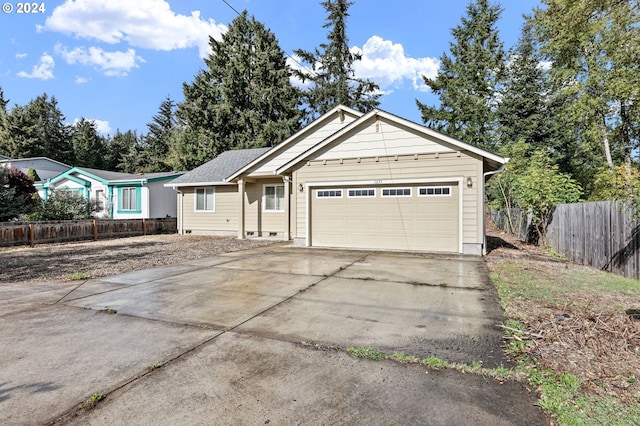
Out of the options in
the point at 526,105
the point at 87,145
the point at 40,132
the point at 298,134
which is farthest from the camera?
the point at 87,145

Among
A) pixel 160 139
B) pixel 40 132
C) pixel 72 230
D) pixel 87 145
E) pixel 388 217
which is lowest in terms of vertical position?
pixel 72 230

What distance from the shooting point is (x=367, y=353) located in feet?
10.7

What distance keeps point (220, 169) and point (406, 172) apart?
426 inches

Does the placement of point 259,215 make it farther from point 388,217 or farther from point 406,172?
point 406,172

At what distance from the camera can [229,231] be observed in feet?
52.8

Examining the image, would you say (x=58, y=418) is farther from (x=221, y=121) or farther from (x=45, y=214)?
(x=221, y=121)

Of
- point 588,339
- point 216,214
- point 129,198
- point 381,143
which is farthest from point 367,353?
point 129,198

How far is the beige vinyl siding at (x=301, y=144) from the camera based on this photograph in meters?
14.0

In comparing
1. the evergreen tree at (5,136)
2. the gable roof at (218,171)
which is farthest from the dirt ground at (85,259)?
the evergreen tree at (5,136)

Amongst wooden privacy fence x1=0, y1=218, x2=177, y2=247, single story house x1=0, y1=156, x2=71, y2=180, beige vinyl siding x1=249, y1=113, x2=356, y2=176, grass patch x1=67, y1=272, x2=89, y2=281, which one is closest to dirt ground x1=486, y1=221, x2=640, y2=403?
grass patch x1=67, y1=272, x2=89, y2=281

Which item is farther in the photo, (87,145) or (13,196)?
(87,145)

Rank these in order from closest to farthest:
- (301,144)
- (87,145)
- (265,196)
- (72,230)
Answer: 1. (72,230)
2. (301,144)
3. (265,196)
4. (87,145)

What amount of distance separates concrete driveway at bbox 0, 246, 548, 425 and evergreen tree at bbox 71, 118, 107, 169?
44.5m

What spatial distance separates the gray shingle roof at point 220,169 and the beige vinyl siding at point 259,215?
165 cm
